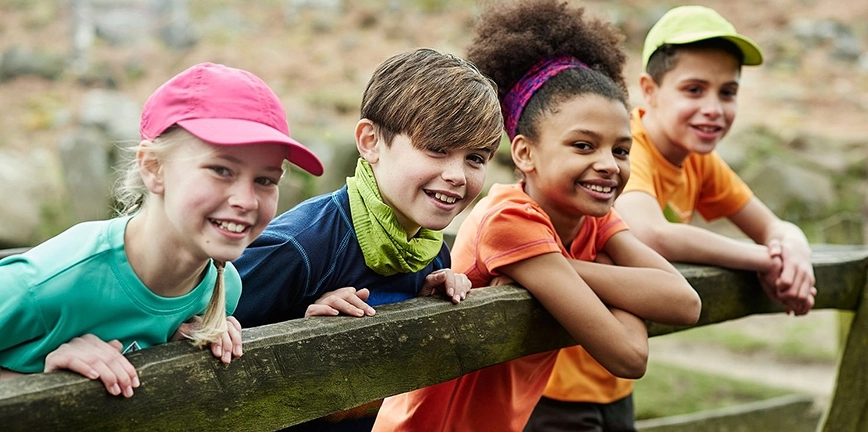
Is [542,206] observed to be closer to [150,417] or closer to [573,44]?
Answer: [573,44]

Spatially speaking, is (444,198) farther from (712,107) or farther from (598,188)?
(712,107)

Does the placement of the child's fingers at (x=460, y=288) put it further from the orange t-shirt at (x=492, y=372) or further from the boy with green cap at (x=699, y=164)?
the boy with green cap at (x=699, y=164)

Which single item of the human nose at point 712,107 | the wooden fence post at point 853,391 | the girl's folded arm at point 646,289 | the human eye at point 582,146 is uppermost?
the human nose at point 712,107

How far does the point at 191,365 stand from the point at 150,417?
0.10 m

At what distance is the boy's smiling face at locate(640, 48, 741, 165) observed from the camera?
290 cm

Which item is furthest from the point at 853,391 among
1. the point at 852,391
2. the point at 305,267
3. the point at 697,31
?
the point at 305,267

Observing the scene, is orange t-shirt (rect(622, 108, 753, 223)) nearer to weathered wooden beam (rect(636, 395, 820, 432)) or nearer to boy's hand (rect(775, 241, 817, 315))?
boy's hand (rect(775, 241, 817, 315))

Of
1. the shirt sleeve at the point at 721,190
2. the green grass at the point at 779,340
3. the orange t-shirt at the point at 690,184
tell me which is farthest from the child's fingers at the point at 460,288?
the green grass at the point at 779,340

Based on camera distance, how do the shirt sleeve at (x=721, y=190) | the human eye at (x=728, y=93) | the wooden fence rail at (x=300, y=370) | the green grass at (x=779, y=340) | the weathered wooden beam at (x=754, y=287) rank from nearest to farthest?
1. the wooden fence rail at (x=300, y=370)
2. the weathered wooden beam at (x=754, y=287)
3. the human eye at (x=728, y=93)
4. the shirt sleeve at (x=721, y=190)
5. the green grass at (x=779, y=340)

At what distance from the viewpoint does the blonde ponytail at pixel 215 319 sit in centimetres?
146

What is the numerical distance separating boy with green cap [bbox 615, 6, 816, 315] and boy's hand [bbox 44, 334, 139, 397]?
62.8 inches

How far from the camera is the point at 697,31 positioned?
2902 mm

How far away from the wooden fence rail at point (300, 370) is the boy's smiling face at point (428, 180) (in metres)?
0.19

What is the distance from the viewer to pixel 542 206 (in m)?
2.32
